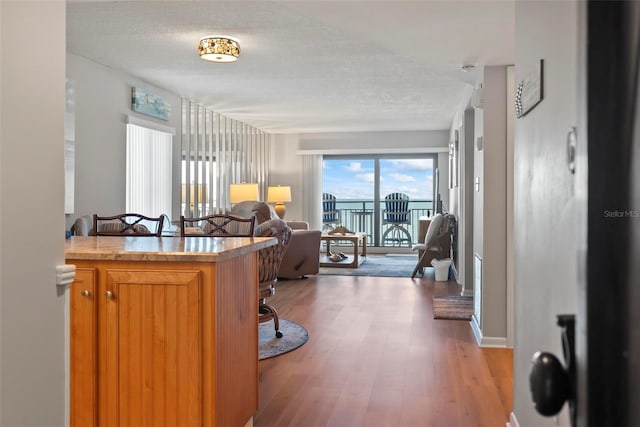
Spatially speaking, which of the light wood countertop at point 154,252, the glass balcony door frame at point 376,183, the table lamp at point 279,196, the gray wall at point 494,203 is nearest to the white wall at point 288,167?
the glass balcony door frame at point 376,183

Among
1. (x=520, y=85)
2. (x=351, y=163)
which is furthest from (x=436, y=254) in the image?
(x=520, y=85)

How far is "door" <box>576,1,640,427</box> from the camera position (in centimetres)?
43

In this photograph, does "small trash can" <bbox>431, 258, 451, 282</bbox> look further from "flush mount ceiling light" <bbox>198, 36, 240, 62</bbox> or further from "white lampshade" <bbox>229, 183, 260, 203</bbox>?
"flush mount ceiling light" <bbox>198, 36, 240, 62</bbox>

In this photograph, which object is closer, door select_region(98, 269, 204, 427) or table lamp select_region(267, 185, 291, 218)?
door select_region(98, 269, 204, 427)

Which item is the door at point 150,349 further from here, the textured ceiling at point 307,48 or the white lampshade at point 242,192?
the white lampshade at point 242,192

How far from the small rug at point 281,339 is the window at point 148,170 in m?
2.41

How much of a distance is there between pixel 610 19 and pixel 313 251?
7.27 m

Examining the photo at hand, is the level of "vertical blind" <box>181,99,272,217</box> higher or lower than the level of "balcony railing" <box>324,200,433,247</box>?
higher

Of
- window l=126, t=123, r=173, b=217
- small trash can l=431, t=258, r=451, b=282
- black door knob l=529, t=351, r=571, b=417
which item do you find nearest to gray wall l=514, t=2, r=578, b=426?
black door knob l=529, t=351, r=571, b=417

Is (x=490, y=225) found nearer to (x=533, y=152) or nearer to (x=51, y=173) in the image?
(x=533, y=152)

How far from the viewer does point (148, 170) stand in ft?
21.4

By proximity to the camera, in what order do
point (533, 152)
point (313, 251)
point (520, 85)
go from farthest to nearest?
point (313, 251) < point (520, 85) < point (533, 152)

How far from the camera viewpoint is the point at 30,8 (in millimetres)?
1374

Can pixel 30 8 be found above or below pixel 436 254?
above
